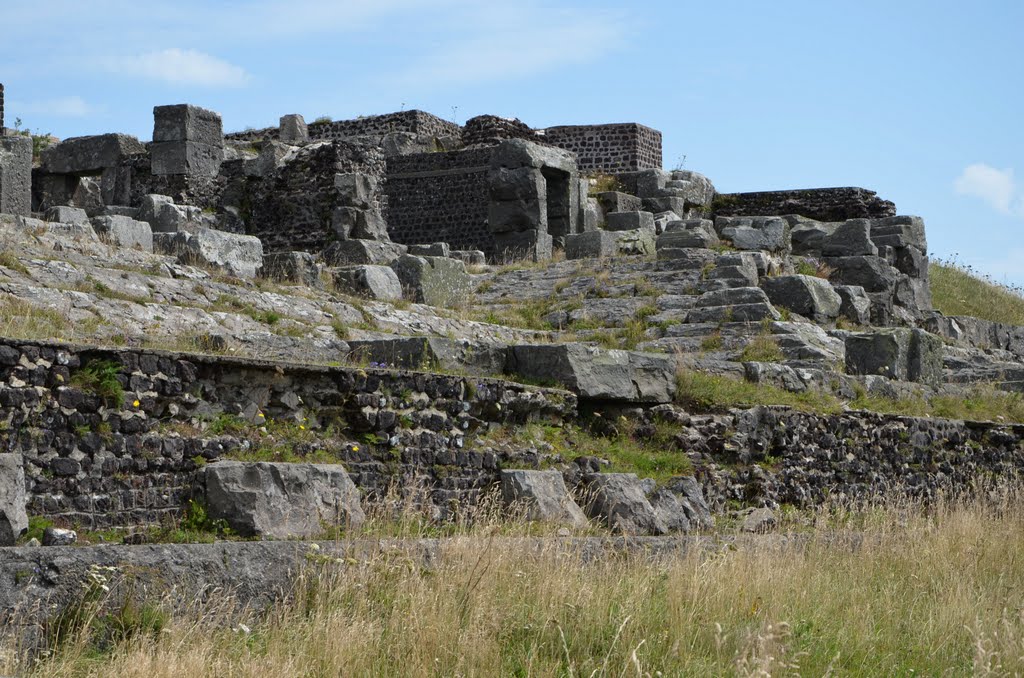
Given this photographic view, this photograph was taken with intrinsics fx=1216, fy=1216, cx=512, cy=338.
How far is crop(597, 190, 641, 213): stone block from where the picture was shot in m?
28.5

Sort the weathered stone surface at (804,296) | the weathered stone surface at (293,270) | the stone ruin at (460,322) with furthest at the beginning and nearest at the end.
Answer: the weathered stone surface at (804,296)
the weathered stone surface at (293,270)
the stone ruin at (460,322)

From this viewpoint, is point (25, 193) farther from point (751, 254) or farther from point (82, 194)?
point (751, 254)

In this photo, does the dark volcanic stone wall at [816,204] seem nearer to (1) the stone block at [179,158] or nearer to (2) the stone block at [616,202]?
(2) the stone block at [616,202]

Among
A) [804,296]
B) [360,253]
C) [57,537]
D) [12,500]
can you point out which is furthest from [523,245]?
[12,500]

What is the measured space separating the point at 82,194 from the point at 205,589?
19826 millimetres

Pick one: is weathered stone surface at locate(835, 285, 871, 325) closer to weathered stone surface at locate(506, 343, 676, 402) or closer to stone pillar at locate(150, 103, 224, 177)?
weathered stone surface at locate(506, 343, 676, 402)

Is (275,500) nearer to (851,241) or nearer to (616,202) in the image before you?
(851,241)

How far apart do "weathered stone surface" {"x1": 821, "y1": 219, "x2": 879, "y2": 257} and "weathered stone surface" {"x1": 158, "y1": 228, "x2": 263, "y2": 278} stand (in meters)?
12.3

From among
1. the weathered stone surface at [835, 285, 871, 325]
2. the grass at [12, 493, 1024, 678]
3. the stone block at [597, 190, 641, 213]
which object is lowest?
the grass at [12, 493, 1024, 678]

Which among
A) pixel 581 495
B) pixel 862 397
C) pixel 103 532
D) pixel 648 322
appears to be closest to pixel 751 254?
pixel 648 322

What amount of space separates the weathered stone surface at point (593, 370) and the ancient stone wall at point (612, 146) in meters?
22.1

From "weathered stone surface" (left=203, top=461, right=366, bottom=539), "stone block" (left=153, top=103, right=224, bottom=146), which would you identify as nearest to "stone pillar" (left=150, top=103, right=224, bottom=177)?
"stone block" (left=153, top=103, right=224, bottom=146)

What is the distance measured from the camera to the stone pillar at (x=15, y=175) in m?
19.1

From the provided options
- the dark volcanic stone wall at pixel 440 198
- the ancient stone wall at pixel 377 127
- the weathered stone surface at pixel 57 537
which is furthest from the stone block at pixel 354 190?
the weathered stone surface at pixel 57 537
